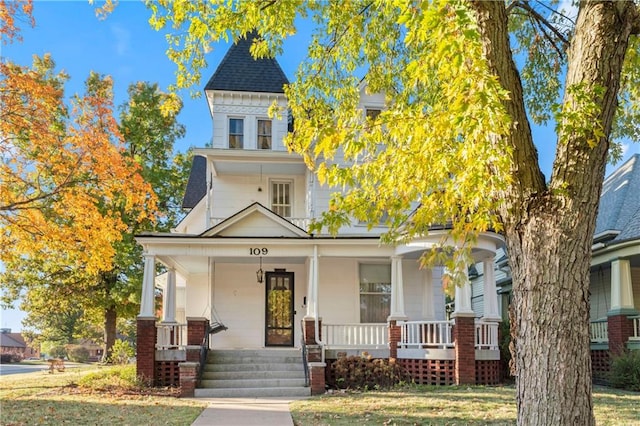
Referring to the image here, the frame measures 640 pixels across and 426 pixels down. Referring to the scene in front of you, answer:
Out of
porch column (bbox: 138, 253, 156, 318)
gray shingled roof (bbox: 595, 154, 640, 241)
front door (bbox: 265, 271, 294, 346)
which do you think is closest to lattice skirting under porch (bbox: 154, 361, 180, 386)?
porch column (bbox: 138, 253, 156, 318)

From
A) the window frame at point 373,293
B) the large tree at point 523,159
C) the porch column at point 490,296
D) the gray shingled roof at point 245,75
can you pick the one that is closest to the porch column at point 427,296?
the window frame at point 373,293

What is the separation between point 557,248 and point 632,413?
6.05 meters

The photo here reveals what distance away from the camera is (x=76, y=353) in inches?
1741

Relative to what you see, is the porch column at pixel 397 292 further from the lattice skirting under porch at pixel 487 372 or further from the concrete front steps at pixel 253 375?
the concrete front steps at pixel 253 375

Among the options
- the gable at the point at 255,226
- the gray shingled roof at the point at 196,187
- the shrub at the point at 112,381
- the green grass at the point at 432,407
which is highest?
the gray shingled roof at the point at 196,187

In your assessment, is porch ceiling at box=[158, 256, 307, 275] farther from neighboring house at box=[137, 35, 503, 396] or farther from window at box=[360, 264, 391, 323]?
window at box=[360, 264, 391, 323]

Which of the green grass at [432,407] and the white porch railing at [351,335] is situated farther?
the white porch railing at [351,335]

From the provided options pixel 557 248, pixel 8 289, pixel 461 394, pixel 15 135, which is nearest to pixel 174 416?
pixel 461 394

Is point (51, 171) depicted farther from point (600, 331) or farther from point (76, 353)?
point (76, 353)

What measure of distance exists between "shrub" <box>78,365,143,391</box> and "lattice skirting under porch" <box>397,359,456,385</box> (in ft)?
22.4

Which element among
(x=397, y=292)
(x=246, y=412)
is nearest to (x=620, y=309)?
(x=397, y=292)

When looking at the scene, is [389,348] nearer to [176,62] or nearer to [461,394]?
[461,394]

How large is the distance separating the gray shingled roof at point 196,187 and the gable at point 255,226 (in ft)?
24.0

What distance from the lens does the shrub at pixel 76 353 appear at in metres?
43.7
